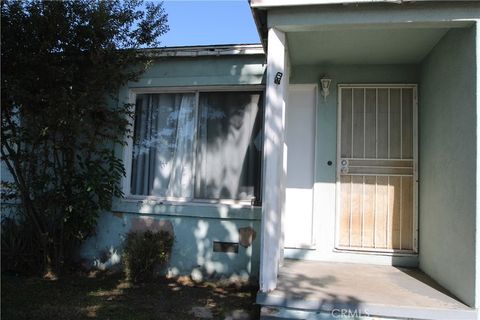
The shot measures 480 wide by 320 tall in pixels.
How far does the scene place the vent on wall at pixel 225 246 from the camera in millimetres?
5036

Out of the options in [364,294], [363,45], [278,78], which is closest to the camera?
[364,294]

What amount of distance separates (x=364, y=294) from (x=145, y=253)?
2490mm

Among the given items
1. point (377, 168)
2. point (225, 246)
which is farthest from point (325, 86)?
point (225, 246)

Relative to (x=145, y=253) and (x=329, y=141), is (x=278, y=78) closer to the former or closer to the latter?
(x=329, y=141)

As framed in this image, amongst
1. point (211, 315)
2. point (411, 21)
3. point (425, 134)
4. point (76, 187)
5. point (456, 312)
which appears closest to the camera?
point (456, 312)

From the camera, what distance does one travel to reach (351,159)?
506cm

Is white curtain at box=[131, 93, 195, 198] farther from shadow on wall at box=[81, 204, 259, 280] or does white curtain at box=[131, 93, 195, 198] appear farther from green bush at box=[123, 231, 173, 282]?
green bush at box=[123, 231, 173, 282]

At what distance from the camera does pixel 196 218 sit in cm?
514

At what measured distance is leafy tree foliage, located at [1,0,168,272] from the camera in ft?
15.0

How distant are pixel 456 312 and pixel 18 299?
408 cm

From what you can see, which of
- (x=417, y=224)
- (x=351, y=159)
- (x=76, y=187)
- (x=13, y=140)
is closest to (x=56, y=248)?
(x=76, y=187)

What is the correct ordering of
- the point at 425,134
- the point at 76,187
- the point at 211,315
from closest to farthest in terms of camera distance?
1. the point at 211,315
2. the point at 425,134
3. the point at 76,187

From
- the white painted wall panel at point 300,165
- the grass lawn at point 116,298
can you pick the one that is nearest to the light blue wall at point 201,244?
the grass lawn at point 116,298

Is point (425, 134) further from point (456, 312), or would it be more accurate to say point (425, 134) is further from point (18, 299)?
point (18, 299)
